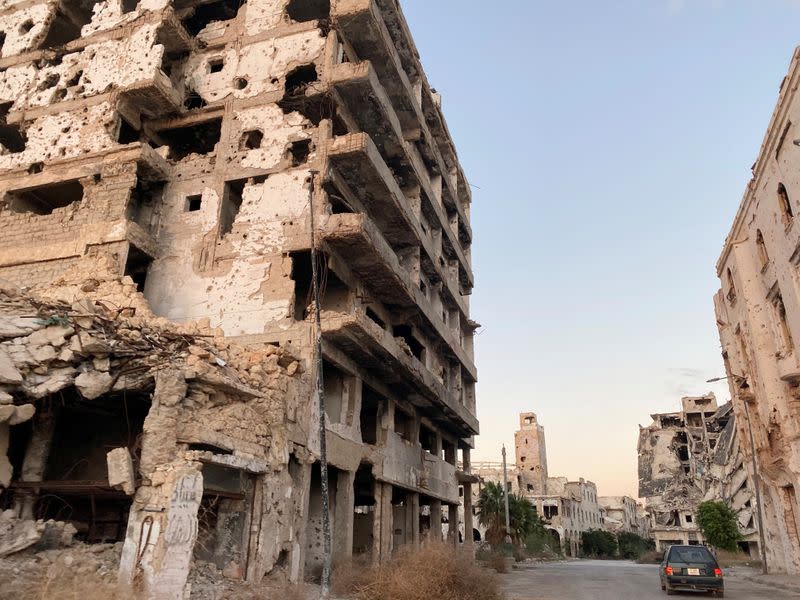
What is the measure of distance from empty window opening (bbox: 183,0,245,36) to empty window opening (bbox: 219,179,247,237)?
8.98 meters

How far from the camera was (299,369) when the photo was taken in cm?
1521

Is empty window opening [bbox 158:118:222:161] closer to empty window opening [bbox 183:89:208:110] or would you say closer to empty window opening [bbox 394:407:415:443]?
empty window opening [bbox 183:89:208:110]

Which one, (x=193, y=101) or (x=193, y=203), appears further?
(x=193, y=101)

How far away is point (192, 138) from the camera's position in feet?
77.7

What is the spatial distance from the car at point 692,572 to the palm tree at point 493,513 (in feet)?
83.1

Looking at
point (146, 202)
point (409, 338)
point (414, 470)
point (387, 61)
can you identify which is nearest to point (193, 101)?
point (146, 202)

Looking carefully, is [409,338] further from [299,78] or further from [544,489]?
[544,489]

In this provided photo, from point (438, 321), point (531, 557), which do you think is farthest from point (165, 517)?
point (531, 557)

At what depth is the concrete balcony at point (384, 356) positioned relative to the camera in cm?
1641

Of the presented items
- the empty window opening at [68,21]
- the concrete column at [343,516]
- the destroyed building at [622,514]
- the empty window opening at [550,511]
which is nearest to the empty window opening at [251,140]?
the empty window opening at [68,21]

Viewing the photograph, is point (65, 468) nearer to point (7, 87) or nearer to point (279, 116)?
point (279, 116)

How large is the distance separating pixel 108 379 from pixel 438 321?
16.2m

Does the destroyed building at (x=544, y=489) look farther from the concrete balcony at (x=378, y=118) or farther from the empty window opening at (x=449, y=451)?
the concrete balcony at (x=378, y=118)

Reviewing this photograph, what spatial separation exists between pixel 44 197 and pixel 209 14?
34.2 ft
